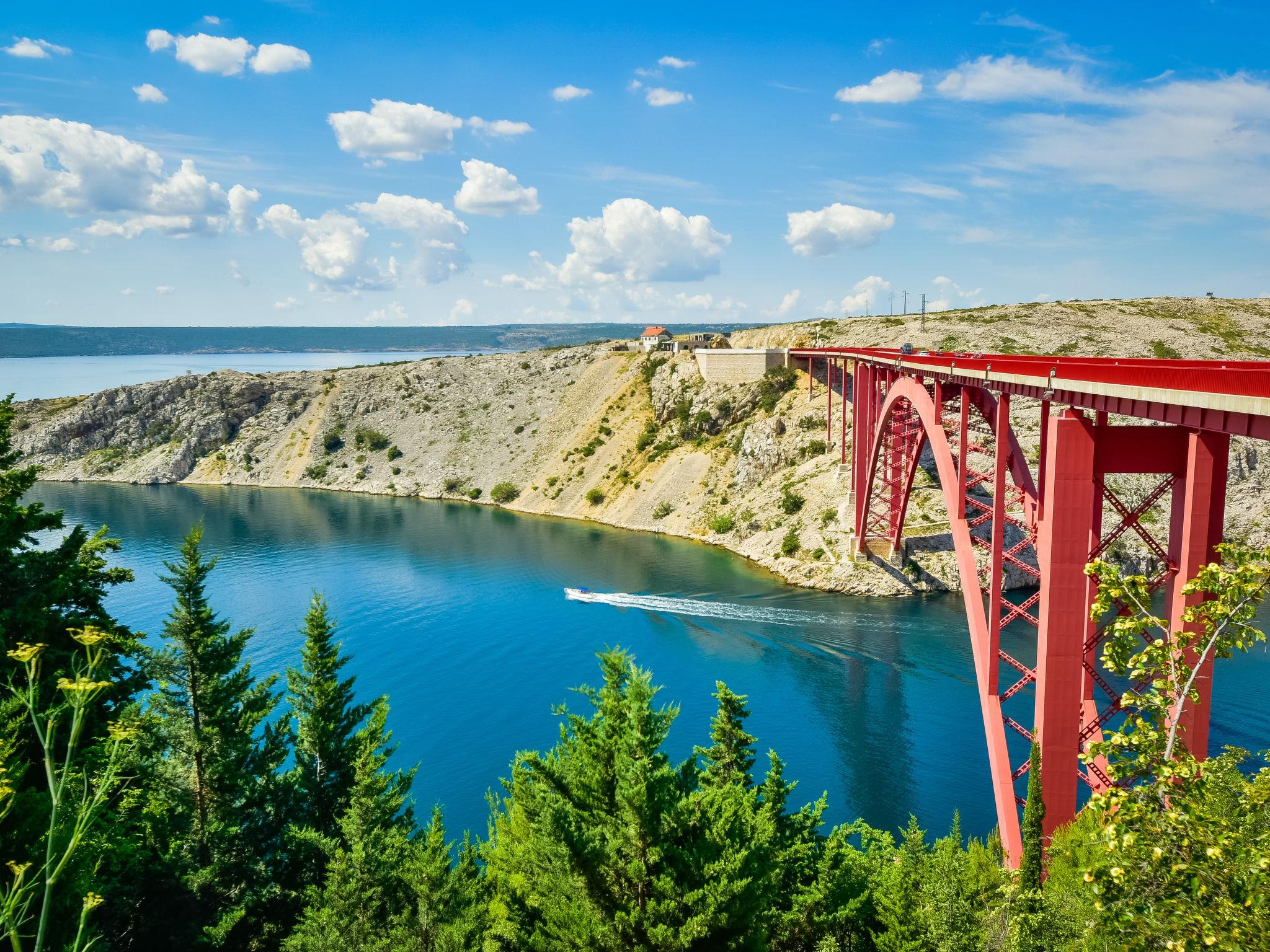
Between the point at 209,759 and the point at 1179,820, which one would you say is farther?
the point at 209,759

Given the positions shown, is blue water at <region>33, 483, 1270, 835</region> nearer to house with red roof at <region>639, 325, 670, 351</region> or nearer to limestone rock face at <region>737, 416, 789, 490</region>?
limestone rock face at <region>737, 416, 789, 490</region>

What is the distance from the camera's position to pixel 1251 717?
3033 cm

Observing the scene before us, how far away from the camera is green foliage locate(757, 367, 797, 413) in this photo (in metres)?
71.8

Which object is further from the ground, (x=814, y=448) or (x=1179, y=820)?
(x=1179, y=820)

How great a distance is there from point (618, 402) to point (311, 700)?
228 feet

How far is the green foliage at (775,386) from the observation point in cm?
7181

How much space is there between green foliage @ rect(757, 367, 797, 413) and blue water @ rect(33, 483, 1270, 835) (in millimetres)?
16533

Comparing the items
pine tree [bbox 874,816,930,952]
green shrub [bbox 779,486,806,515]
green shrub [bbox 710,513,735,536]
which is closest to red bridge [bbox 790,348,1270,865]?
pine tree [bbox 874,816,930,952]

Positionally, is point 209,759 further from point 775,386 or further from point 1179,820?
point 775,386

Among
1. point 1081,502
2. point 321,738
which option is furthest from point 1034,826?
point 321,738

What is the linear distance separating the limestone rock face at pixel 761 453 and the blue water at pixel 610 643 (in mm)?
8287

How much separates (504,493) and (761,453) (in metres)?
29.8

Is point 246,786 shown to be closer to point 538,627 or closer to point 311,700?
point 311,700

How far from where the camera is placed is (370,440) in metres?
99.5
